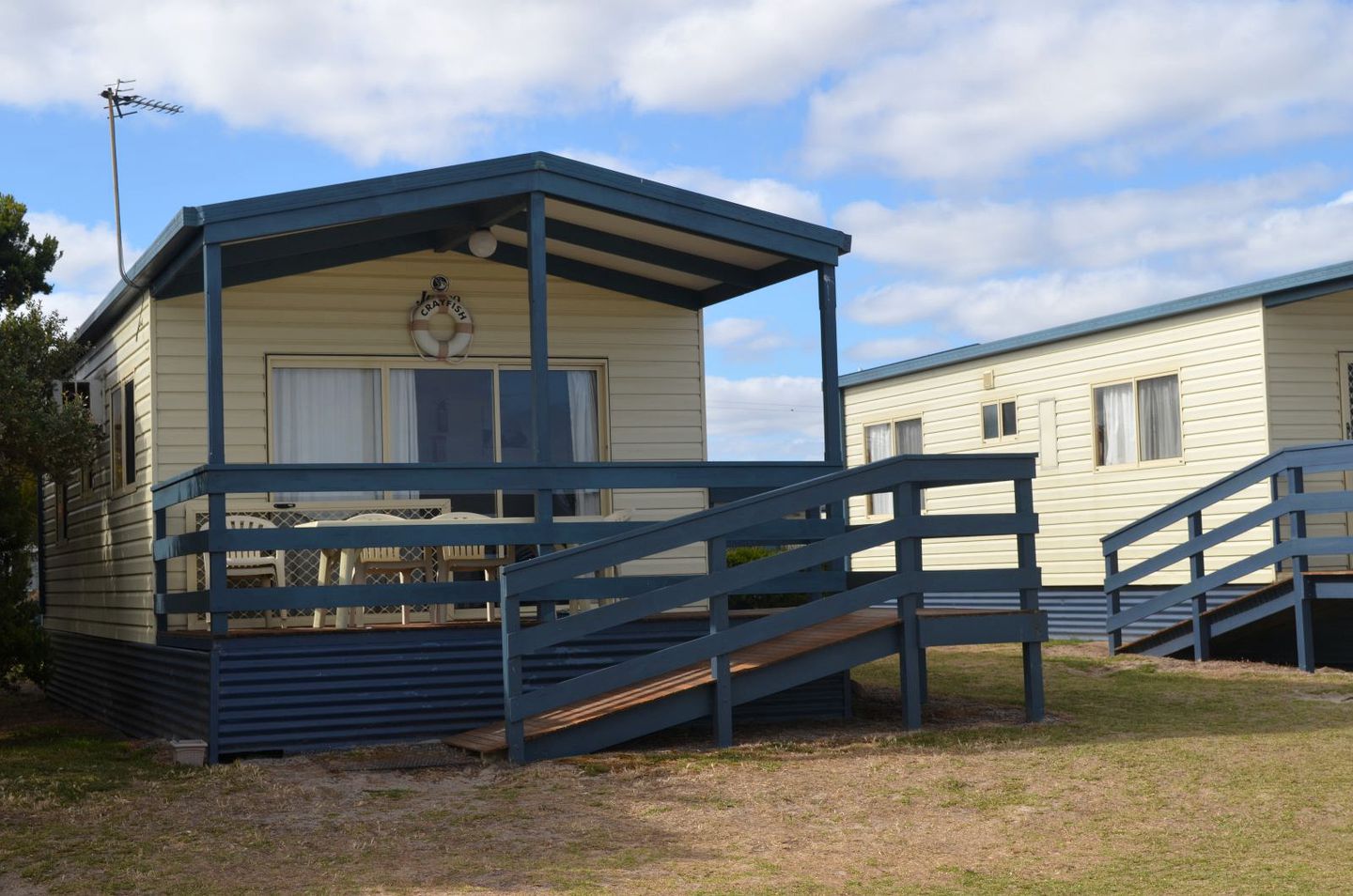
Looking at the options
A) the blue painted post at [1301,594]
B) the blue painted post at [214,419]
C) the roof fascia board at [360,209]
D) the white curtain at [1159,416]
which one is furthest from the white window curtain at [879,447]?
the blue painted post at [214,419]

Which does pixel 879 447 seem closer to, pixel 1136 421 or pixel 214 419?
pixel 1136 421

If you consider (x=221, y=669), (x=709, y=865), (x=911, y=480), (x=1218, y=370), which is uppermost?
(x=1218, y=370)

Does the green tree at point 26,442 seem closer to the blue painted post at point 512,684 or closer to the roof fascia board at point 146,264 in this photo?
the roof fascia board at point 146,264

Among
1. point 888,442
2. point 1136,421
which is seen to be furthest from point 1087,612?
point 888,442

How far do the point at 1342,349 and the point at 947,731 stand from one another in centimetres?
779

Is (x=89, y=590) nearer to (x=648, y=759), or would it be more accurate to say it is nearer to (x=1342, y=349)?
(x=648, y=759)

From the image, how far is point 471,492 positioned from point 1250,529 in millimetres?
7032

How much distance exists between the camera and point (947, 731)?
9.30 metres

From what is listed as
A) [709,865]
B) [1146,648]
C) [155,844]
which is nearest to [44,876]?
[155,844]

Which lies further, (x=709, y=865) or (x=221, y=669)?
(x=221, y=669)

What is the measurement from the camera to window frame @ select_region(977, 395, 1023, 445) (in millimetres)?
17797

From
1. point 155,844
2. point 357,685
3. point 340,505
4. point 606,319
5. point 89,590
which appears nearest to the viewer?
point 155,844

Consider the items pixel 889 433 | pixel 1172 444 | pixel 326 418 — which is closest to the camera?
pixel 326 418

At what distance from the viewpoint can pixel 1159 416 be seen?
1598 centimetres
